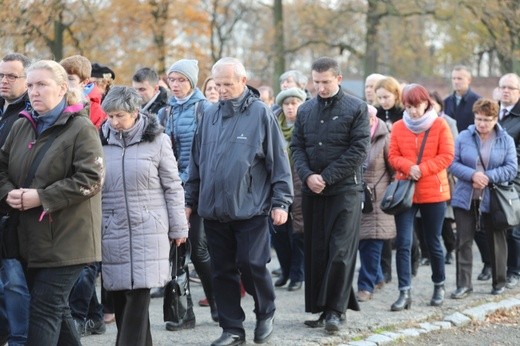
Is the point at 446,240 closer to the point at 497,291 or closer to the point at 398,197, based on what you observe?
the point at 497,291

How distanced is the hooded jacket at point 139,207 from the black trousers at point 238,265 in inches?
30.5

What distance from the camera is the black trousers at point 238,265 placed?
674cm

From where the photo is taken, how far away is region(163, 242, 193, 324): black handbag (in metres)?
6.45

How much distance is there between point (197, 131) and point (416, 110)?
7.87ft

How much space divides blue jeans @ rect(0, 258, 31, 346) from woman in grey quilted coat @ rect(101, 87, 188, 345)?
0.54 m

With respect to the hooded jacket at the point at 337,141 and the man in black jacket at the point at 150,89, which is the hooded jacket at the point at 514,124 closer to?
the hooded jacket at the point at 337,141

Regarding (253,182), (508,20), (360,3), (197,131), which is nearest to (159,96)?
(197,131)

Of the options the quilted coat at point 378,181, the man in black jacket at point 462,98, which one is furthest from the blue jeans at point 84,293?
the man in black jacket at point 462,98

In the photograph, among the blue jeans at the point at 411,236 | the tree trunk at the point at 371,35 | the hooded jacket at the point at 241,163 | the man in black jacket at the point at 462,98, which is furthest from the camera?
the tree trunk at the point at 371,35

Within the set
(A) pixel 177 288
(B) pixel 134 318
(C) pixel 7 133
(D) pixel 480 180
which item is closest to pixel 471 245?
(D) pixel 480 180

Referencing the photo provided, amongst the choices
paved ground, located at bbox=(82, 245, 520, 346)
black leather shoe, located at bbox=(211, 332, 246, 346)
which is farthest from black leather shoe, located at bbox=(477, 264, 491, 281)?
black leather shoe, located at bbox=(211, 332, 246, 346)

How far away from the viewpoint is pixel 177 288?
21.3ft

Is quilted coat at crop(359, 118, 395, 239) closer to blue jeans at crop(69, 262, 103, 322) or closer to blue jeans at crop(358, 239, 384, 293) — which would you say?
blue jeans at crop(358, 239, 384, 293)

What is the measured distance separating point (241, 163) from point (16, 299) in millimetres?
1832
